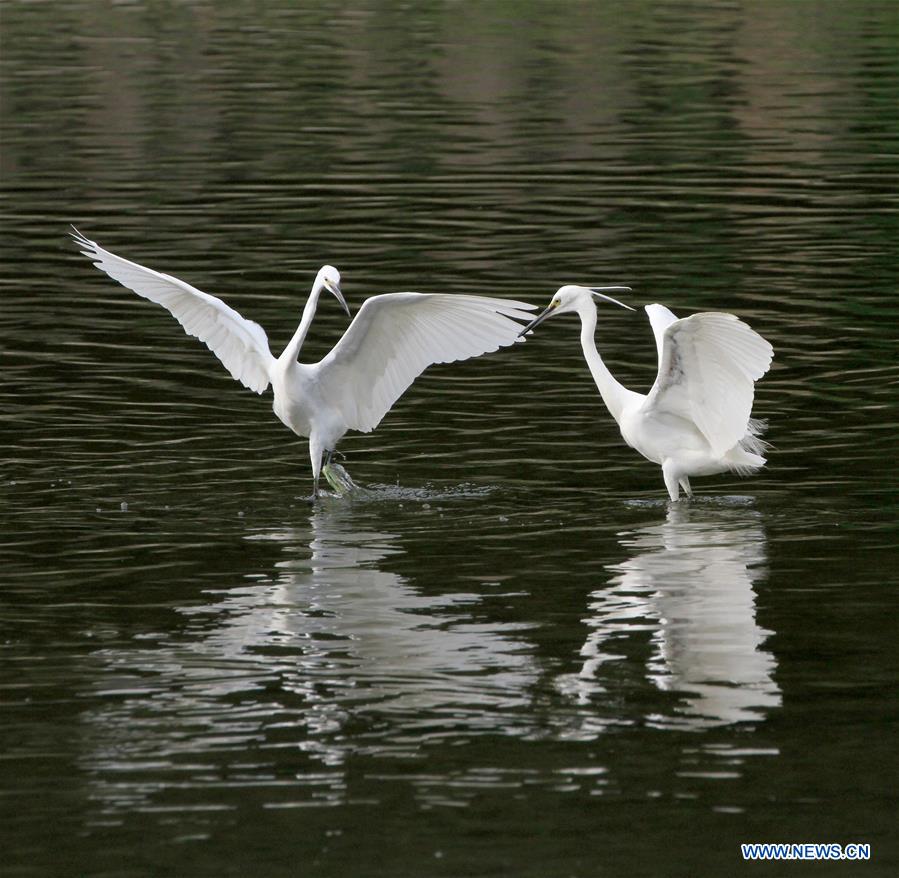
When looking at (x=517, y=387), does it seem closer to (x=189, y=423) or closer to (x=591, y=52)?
(x=189, y=423)

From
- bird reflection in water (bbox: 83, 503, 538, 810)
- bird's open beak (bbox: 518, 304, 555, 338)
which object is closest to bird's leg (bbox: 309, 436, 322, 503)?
bird's open beak (bbox: 518, 304, 555, 338)

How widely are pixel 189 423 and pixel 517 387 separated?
118 inches

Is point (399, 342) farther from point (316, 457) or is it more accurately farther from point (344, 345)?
point (316, 457)

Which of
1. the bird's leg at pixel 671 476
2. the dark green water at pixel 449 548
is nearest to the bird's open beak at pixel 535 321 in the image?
the dark green water at pixel 449 548

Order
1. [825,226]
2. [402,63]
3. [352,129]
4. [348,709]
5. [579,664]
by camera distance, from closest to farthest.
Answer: [348,709]
[579,664]
[825,226]
[352,129]
[402,63]

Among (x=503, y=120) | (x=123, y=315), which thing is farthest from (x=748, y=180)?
(x=123, y=315)

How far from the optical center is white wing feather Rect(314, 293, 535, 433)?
1370cm

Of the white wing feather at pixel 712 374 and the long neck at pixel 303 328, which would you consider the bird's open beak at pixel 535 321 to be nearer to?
the white wing feather at pixel 712 374

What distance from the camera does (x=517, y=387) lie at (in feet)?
56.5

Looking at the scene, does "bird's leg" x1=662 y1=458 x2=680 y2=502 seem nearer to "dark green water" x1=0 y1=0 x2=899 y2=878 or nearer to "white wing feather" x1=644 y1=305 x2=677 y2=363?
"dark green water" x1=0 y1=0 x2=899 y2=878

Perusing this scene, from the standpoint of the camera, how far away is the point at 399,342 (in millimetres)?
14227

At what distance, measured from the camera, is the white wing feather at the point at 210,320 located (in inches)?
576

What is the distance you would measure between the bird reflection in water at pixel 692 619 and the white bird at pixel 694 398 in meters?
0.39

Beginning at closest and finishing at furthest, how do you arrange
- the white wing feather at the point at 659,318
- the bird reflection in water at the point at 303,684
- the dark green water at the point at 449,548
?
the dark green water at the point at 449,548
the bird reflection in water at the point at 303,684
the white wing feather at the point at 659,318
